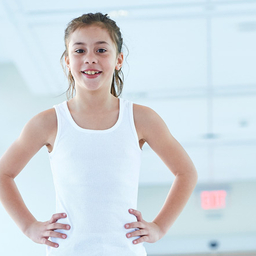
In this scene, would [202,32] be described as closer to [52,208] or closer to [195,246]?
[52,208]

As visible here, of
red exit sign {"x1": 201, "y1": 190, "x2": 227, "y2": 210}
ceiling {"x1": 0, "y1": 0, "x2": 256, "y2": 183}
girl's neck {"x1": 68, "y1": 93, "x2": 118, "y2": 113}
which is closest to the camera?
girl's neck {"x1": 68, "y1": 93, "x2": 118, "y2": 113}

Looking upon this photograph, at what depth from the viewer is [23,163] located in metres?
1.11

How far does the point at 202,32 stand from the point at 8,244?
181cm

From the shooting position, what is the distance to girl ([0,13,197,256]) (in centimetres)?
100

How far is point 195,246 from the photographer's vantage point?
5770mm

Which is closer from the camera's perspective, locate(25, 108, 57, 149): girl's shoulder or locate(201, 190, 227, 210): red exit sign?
locate(25, 108, 57, 149): girl's shoulder

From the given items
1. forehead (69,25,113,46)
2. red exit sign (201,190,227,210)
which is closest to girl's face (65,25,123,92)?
forehead (69,25,113,46)

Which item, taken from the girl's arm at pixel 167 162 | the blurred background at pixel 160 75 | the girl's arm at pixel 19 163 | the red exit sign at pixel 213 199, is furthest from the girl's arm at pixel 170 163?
the red exit sign at pixel 213 199

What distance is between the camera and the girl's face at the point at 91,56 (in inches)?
41.7

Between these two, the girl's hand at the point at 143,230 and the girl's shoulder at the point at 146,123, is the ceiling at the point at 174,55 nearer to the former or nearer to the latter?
the girl's shoulder at the point at 146,123

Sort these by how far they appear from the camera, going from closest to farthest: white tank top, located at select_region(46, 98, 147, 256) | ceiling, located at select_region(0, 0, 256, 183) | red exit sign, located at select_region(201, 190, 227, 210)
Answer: white tank top, located at select_region(46, 98, 147, 256)
ceiling, located at select_region(0, 0, 256, 183)
red exit sign, located at select_region(201, 190, 227, 210)

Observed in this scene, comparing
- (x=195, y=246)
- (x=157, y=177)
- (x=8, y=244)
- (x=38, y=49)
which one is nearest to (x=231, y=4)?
(x=38, y=49)

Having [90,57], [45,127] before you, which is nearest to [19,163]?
[45,127]

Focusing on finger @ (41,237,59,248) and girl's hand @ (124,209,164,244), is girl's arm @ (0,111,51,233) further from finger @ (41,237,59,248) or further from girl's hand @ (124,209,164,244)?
girl's hand @ (124,209,164,244)
